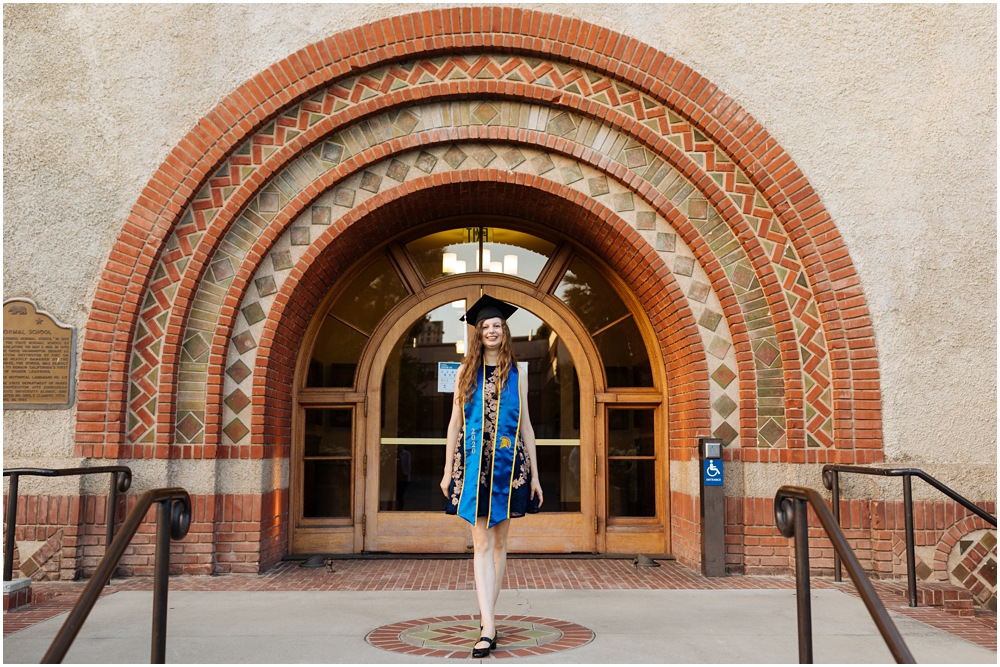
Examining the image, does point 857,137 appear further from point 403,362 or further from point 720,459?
point 403,362

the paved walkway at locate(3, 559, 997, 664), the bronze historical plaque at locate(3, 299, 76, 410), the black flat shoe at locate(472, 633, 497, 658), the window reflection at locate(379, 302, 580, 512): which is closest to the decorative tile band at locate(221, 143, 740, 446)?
the bronze historical plaque at locate(3, 299, 76, 410)

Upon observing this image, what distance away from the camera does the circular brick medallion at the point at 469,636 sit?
447cm

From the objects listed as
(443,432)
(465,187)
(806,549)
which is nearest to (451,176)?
(465,187)

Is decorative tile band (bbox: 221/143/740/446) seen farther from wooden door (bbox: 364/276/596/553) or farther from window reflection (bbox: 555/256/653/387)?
wooden door (bbox: 364/276/596/553)

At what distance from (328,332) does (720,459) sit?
396cm

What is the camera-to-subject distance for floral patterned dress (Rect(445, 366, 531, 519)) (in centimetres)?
447

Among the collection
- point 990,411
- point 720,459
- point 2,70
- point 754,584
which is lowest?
point 754,584

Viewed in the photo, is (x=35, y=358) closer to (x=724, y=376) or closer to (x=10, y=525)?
(x=10, y=525)

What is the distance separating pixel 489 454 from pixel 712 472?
10.00 feet

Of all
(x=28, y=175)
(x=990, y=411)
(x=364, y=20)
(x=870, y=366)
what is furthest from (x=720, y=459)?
(x=28, y=175)

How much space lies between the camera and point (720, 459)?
6.87 metres

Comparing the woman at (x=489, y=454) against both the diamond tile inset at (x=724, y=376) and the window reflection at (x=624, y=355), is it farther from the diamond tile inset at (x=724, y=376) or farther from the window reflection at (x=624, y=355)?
the window reflection at (x=624, y=355)

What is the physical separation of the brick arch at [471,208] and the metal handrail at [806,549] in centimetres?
317

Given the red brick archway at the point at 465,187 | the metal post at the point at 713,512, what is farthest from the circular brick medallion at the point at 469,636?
the red brick archway at the point at 465,187
